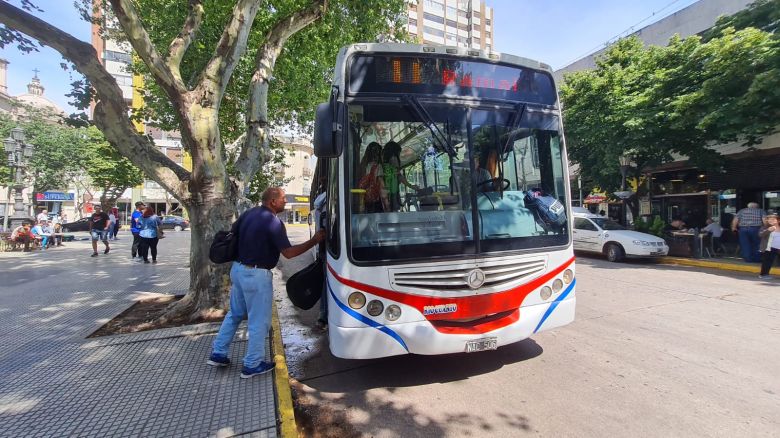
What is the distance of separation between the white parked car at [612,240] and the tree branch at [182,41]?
12.3 m

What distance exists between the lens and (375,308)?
3.30m

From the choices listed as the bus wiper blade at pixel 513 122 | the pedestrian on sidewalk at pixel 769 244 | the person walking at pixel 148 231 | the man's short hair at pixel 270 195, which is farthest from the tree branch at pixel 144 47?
the pedestrian on sidewalk at pixel 769 244

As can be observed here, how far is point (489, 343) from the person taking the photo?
3.46 metres

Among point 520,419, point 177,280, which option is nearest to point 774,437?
point 520,419

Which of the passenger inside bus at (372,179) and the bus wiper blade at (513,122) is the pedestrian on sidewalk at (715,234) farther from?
the passenger inside bus at (372,179)

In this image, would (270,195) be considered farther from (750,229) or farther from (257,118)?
(750,229)

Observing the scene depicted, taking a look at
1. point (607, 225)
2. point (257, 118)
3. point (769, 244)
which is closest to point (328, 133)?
point (257, 118)

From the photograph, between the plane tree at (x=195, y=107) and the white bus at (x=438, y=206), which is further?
the plane tree at (x=195, y=107)

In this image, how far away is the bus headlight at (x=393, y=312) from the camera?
3.31 m

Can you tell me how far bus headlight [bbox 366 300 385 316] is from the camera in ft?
10.8

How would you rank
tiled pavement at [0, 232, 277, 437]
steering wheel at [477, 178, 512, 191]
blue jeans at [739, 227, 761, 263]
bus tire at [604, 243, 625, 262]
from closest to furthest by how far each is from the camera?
tiled pavement at [0, 232, 277, 437]
steering wheel at [477, 178, 512, 191]
blue jeans at [739, 227, 761, 263]
bus tire at [604, 243, 625, 262]

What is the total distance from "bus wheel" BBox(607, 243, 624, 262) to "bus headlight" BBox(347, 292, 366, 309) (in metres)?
11.5

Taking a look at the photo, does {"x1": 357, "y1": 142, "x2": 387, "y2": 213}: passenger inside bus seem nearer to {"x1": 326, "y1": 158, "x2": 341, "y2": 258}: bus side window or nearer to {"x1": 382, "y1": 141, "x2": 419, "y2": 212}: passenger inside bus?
{"x1": 382, "y1": 141, "x2": 419, "y2": 212}: passenger inside bus

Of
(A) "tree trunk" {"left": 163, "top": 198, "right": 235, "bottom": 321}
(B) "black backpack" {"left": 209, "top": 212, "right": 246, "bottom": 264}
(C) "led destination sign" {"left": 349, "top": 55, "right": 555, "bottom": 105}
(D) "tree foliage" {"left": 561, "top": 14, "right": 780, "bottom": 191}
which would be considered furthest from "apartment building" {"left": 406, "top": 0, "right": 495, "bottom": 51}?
(B) "black backpack" {"left": 209, "top": 212, "right": 246, "bottom": 264}
